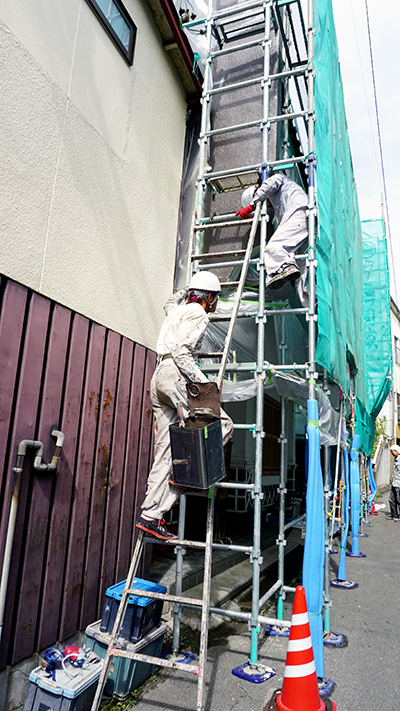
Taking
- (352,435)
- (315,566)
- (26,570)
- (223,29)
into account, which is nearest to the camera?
(26,570)

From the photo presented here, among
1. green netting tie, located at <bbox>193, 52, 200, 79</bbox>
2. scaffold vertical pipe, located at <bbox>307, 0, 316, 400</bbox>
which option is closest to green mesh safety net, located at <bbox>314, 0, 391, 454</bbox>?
scaffold vertical pipe, located at <bbox>307, 0, 316, 400</bbox>

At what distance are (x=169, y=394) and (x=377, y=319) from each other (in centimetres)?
1088

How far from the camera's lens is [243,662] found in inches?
147

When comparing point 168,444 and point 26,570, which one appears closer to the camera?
point 26,570

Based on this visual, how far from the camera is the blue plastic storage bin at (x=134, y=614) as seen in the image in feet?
11.0

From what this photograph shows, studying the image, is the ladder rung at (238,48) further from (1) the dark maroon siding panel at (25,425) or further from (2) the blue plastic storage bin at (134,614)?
(2) the blue plastic storage bin at (134,614)

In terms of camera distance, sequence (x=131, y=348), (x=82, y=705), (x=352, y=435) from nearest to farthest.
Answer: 1. (x=82, y=705)
2. (x=131, y=348)
3. (x=352, y=435)

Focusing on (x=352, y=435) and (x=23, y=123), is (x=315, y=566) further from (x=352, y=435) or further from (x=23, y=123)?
(x=352, y=435)

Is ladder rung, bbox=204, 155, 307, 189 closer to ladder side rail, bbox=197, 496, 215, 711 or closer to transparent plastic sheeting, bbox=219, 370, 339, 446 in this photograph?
transparent plastic sheeting, bbox=219, 370, 339, 446

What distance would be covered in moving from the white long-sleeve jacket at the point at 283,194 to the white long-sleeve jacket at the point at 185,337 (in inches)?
58.9

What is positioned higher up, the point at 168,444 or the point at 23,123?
the point at 23,123

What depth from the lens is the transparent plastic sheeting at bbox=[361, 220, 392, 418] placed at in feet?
41.0

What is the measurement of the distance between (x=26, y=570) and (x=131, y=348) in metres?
2.21

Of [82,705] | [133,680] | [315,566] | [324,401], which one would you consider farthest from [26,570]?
[324,401]
